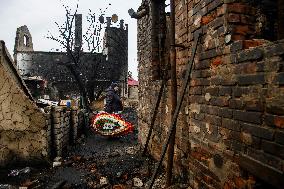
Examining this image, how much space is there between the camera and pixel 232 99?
2.22 metres

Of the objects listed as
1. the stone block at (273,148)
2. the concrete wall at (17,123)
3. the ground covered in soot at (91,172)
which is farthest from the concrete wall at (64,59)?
the stone block at (273,148)

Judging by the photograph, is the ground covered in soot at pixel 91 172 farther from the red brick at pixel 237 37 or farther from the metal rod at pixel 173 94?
the red brick at pixel 237 37

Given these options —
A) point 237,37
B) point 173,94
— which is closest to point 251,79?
point 237,37

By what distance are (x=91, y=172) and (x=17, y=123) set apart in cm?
184

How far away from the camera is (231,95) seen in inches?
87.7

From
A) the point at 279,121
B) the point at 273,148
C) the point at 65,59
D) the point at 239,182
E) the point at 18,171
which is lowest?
the point at 18,171

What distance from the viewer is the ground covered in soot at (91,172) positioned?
4.36m

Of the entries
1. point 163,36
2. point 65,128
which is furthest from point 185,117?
point 65,128

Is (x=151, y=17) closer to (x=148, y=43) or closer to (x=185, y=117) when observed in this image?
(x=148, y=43)

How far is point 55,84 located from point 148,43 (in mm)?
20410

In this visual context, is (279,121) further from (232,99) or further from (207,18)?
(207,18)

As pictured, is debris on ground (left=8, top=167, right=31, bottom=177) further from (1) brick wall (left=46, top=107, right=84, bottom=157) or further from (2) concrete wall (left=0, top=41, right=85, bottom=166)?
(1) brick wall (left=46, top=107, right=84, bottom=157)

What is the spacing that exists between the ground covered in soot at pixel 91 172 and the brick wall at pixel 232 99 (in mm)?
1503

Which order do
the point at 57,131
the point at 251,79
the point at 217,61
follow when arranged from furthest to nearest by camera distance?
1. the point at 57,131
2. the point at 217,61
3. the point at 251,79
